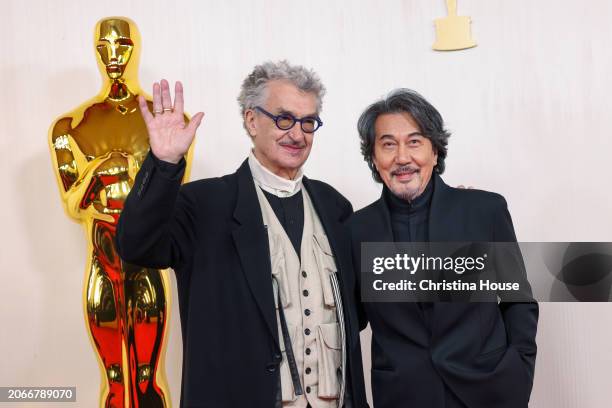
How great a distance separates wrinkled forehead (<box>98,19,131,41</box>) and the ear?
0.49 meters

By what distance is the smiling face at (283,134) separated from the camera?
198 centimetres

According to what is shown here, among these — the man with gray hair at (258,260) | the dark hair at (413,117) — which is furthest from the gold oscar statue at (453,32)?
the man with gray hair at (258,260)

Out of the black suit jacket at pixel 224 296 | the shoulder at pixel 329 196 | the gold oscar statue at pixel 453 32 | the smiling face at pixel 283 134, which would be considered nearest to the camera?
the black suit jacket at pixel 224 296

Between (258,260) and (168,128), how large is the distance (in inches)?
14.7

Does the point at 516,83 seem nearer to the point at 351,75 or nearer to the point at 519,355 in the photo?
the point at 351,75

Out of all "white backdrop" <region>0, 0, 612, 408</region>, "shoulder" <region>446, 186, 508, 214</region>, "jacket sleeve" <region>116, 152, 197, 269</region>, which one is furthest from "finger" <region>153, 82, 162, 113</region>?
"white backdrop" <region>0, 0, 612, 408</region>

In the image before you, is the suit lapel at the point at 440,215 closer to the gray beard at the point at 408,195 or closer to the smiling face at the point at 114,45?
the gray beard at the point at 408,195

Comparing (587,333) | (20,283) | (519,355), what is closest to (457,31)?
(587,333)

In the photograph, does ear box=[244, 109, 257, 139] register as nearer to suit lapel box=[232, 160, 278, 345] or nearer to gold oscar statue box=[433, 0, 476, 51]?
suit lapel box=[232, 160, 278, 345]

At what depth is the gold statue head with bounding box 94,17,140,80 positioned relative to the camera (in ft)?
7.47

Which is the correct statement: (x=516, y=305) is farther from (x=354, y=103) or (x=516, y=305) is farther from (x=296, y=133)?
(x=354, y=103)

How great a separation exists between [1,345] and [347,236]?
5.09ft

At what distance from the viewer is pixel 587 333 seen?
310 centimetres

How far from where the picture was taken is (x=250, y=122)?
2.04 meters
